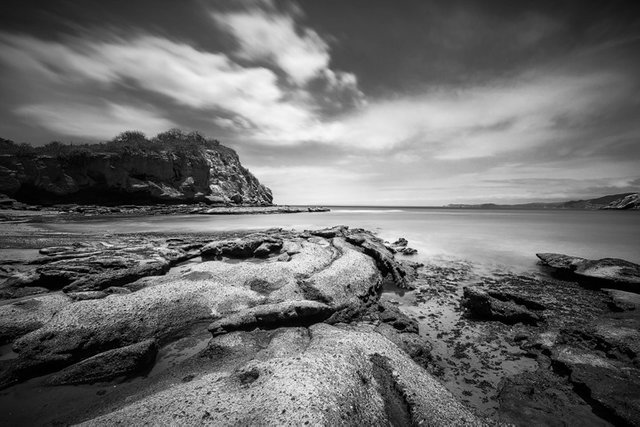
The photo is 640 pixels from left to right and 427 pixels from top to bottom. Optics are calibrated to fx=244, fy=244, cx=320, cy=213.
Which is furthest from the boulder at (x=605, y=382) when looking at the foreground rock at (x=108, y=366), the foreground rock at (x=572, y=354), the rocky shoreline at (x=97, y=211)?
the rocky shoreline at (x=97, y=211)

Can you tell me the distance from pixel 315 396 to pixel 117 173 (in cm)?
7592

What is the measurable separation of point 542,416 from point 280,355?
496cm

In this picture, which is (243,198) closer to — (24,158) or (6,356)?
(24,158)

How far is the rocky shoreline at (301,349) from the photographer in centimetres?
388

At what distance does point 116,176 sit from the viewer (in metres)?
59.7

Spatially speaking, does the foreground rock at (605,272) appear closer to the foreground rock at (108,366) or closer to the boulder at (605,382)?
the boulder at (605,382)

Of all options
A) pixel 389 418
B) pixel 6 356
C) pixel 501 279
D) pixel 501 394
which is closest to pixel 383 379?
pixel 389 418

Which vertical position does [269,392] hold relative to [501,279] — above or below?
above

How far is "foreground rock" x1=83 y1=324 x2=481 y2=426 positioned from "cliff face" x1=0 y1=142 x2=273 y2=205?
72.6 meters

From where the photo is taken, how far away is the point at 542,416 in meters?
4.39

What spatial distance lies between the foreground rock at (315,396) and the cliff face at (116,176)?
7257 centimetres

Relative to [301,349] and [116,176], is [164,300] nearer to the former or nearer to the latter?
[301,349]

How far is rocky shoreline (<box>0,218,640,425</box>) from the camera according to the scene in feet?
12.7

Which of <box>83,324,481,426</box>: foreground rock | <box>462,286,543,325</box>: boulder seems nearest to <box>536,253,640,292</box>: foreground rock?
<box>462,286,543,325</box>: boulder
